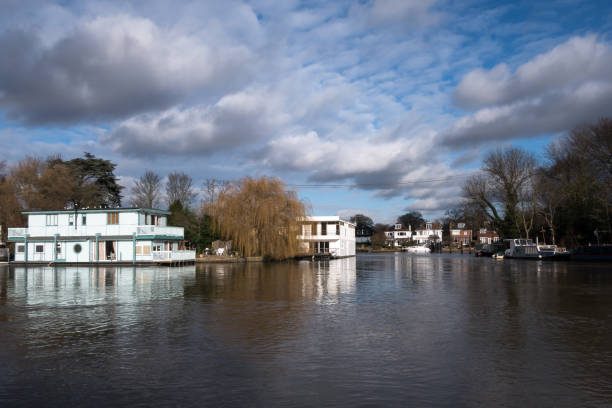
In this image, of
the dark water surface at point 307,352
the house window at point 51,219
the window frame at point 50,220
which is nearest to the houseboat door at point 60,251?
the window frame at point 50,220

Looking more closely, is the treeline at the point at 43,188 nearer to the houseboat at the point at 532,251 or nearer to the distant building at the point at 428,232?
the houseboat at the point at 532,251

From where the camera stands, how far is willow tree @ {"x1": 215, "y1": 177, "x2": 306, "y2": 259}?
175ft

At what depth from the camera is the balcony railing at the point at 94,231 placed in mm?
45469

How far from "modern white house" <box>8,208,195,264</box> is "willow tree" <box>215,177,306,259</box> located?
6.35 meters

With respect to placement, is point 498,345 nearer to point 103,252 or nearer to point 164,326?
point 164,326

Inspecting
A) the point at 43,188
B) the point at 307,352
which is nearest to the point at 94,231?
the point at 43,188

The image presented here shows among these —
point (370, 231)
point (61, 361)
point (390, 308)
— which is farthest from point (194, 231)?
point (370, 231)

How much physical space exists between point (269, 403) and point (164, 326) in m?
6.69

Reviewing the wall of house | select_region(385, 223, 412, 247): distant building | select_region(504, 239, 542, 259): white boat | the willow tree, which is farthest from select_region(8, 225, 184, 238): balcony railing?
select_region(385, 223, 412, 247): distant building

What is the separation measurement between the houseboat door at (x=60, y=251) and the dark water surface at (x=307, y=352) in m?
31.8

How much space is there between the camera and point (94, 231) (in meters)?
46.6

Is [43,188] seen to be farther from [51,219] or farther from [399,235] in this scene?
[399,235]

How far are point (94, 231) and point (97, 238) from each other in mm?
1178

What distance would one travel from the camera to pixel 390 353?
978cm
